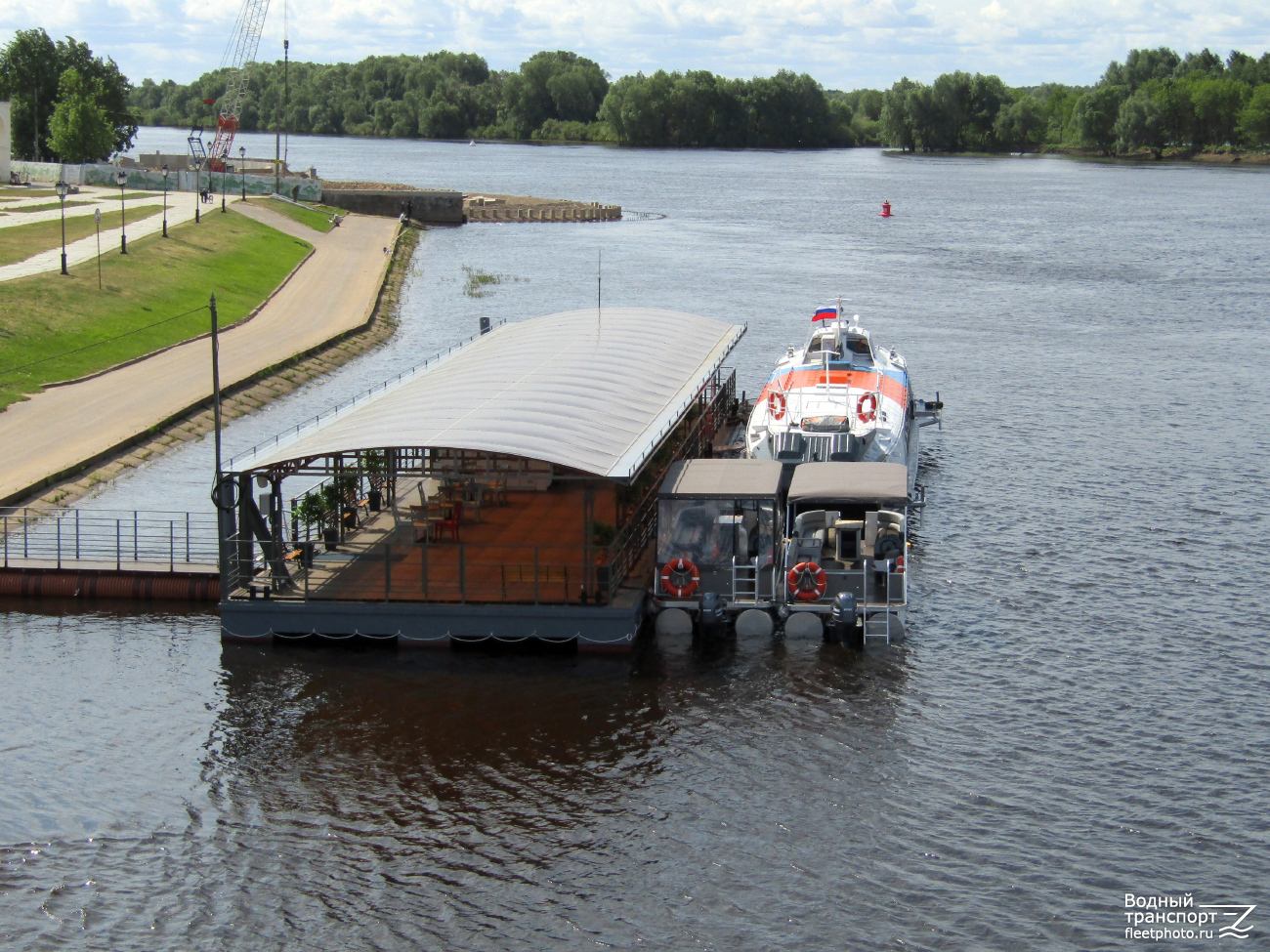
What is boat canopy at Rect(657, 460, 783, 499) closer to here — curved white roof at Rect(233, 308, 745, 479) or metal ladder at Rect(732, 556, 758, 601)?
curved white roof at Rect(233, 308, 745, 479)

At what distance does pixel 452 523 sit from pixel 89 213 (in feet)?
249

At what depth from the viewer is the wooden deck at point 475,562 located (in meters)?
32.8

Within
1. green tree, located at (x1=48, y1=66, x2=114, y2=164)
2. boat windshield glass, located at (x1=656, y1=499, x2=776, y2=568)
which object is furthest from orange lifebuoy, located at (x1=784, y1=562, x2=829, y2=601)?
green tree, located at (x1=48, y1=66, x2=114, y2=164)

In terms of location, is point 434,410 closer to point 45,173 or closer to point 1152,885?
point 1152,885

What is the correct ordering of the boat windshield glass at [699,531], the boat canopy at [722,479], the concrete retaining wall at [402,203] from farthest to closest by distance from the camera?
the concrete retaining wall at [402,203]
the boat windshield glass at [699,531]
the boat canopy at [722,479]

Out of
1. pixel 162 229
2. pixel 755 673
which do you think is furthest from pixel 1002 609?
pixel 162 229

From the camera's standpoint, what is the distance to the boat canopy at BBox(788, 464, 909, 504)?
35.2 metres

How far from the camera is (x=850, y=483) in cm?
3631

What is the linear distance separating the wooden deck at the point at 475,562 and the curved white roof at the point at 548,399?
240 cm

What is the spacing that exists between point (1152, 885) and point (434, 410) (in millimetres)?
18730

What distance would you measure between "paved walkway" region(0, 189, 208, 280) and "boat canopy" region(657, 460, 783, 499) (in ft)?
151

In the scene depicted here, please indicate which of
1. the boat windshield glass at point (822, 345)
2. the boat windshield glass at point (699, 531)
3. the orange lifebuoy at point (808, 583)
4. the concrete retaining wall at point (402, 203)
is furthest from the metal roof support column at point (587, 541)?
the concrete retaining wall at point (402, 203)

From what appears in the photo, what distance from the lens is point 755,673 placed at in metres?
32.1

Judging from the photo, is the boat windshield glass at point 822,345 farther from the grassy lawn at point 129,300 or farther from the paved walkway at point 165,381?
the grassy lawn at point 129,300
